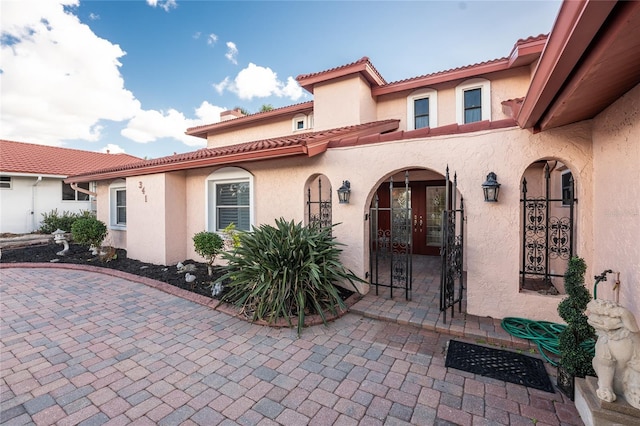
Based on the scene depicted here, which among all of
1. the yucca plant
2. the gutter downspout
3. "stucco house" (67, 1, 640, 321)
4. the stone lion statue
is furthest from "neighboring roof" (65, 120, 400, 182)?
the gutter downspout

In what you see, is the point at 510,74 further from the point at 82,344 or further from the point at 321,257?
the point at 82,344

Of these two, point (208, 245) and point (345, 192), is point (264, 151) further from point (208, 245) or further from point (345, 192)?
point (208, 245)

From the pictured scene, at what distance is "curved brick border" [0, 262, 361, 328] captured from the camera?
4.72 metres

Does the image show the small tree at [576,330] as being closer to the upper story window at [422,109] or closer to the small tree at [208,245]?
the small tree at [208,245]

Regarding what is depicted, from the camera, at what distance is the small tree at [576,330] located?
2.82m

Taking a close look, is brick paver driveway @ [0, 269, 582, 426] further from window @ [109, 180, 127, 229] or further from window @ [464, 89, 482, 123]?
window @ [464, 89, 482, 123]

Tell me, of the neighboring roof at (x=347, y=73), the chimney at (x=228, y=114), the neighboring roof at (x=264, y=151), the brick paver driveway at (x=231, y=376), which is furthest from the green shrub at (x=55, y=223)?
the neighboring roof at (x=347, y=73)

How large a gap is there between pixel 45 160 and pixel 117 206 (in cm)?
1042

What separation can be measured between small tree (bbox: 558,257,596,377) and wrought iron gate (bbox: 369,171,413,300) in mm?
2328

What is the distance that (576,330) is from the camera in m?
2.92

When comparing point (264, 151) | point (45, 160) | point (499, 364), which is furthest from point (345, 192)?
point (45, 160)

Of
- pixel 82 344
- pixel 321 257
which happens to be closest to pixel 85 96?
pixel 82 344

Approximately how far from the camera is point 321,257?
521 centimetres

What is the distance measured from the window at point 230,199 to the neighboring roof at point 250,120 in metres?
4.84
